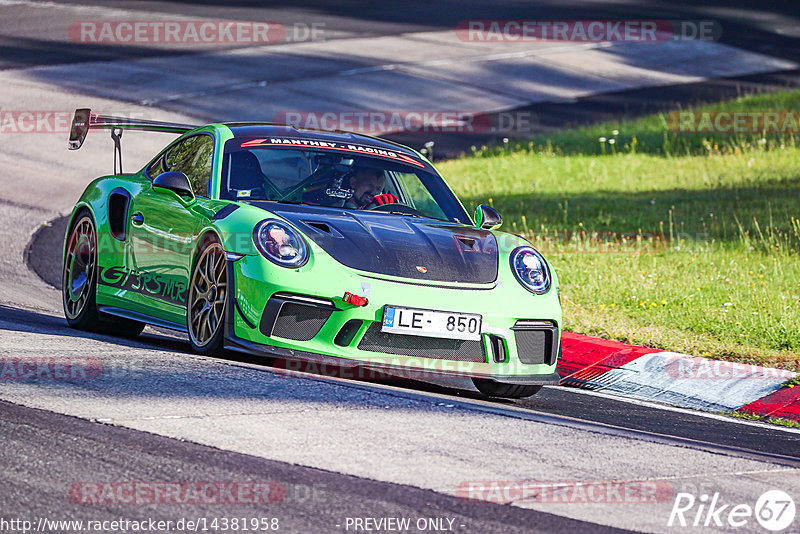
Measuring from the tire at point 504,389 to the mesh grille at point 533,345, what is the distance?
0.90 ft

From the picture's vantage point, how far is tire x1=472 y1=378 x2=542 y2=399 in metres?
6.93

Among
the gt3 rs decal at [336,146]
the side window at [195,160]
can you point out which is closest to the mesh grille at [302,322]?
the side window at [195,160]

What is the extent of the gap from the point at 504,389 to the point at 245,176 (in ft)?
6.53

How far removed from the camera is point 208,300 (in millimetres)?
6621

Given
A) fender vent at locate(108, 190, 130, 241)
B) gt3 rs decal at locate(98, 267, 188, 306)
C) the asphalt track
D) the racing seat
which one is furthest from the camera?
fender vent at locate(108, 190, 130, 241)

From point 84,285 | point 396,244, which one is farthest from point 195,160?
point 396,244

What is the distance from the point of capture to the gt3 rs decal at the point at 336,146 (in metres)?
7.54

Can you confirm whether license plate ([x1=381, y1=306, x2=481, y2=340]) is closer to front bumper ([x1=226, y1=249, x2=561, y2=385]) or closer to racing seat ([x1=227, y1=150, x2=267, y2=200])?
front bumper ([x1=226, y1=249, x2=561, y2=385])

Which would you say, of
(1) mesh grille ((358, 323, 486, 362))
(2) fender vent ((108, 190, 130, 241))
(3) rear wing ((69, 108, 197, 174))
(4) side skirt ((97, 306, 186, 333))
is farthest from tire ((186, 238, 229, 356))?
(3) rear wing ((69, 108, 197, 174))

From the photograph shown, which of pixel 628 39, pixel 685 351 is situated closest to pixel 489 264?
pixel 685 351

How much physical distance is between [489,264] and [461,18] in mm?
28160

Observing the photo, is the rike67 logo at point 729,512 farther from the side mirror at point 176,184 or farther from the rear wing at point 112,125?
the rear wing at point 112,125

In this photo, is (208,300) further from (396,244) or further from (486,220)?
(486,220)

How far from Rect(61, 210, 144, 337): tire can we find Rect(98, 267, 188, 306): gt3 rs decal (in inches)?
7.1
